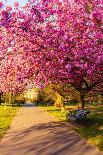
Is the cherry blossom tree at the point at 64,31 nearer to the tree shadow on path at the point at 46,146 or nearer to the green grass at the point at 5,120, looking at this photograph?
the tree shadow on path at the point at 46,146

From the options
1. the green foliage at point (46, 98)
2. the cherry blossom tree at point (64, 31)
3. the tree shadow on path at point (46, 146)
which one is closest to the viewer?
the cherry blossom tree at point (64, 31)

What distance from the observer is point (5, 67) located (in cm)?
2103

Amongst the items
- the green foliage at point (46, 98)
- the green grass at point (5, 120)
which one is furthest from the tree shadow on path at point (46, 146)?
the green foliage at point (46, 98)

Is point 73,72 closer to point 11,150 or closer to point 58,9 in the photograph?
point 58,9

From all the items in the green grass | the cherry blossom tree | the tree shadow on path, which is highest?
the cherry blossom tree

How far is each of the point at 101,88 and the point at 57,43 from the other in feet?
35.9

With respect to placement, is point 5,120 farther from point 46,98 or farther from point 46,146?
point 46,98

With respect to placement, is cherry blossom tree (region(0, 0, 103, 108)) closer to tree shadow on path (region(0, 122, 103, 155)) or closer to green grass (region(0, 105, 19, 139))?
tree shadow on path (region(0, 122, 103, 155))

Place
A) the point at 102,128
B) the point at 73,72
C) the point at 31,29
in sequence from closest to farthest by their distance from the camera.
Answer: the point at 31,29
the point at 73,72
the point at 102,128

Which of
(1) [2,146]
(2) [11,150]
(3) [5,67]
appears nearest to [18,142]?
(1) [2,146]

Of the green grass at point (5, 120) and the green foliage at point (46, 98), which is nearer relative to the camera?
the green grass at point (5, 120)

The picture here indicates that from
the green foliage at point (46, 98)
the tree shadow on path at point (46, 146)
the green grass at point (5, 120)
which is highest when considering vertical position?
the green foliage at point (46, 98)

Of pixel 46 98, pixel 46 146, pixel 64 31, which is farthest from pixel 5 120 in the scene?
pixel 46 98

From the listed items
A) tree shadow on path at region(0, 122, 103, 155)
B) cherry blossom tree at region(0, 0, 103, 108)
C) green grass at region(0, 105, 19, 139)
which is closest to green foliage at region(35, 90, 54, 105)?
green grass at region(0, 105, 19, 139)
